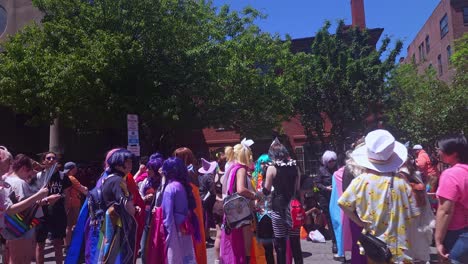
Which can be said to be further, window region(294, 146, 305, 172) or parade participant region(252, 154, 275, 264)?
window region(294, 146, 305, 172)

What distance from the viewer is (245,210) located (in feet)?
19.7

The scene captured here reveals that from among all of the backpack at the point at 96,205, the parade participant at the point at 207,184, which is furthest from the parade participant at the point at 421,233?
the parade participant at the point at 207,184

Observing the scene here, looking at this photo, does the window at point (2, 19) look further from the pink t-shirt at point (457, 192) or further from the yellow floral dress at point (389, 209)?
the pink t-shirt at point (457, 192)

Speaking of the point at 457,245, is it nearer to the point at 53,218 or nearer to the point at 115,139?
the point at 53,218

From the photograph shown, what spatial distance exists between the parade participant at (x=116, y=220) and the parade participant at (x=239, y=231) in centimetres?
132

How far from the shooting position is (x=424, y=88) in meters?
24.3

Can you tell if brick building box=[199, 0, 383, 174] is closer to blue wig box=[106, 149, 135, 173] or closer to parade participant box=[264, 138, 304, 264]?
parade participant box=[264, 138, 304, 264]

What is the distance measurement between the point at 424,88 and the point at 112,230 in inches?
881

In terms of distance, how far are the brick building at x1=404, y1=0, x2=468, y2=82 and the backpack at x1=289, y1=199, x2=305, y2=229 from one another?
2944 centimetres

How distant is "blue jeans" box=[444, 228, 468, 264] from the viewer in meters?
→ 3.82

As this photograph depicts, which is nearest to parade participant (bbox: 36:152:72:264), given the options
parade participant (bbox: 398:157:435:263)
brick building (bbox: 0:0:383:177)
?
parade participant (bbox: 398:157:435:263)

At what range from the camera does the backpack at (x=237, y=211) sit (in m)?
5.99

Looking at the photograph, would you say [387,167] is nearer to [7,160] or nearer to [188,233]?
[188,233]

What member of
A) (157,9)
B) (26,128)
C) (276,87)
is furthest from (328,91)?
(26,128)
